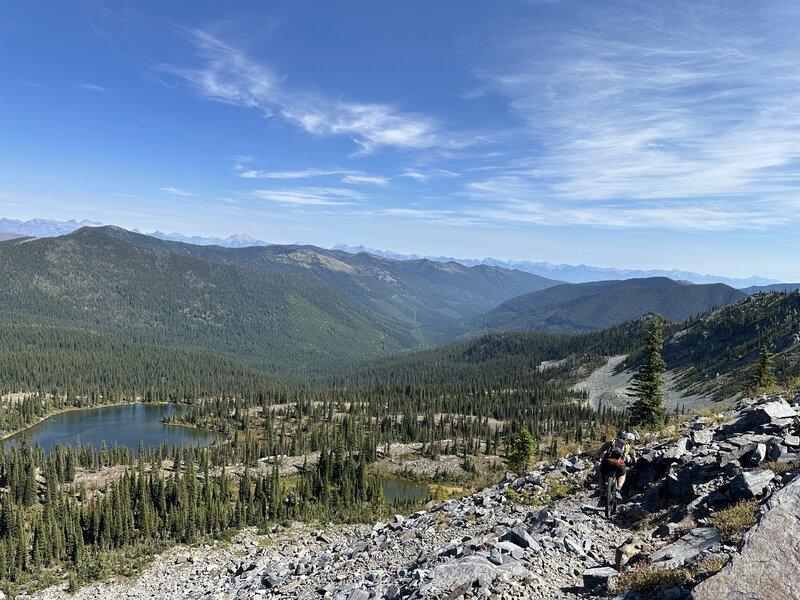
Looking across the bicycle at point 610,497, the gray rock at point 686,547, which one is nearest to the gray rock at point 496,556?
the gray rock at point 686,547

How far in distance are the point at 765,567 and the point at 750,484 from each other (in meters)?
8.59

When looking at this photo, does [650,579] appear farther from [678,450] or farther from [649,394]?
[649,394]

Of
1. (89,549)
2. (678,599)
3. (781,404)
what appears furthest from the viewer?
(89,549)

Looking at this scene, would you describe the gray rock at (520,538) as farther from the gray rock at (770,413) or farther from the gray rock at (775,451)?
the gray rock at (770,413)

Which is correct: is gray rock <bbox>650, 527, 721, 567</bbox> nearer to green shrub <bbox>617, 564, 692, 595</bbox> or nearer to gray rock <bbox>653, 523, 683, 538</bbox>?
green shrub <bbox>617, 564, 692, 595</bbox>

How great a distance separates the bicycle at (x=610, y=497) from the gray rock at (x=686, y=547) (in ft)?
20.4

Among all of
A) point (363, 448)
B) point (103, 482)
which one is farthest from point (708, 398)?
point (103, 482)

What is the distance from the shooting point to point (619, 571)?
57.1 ft

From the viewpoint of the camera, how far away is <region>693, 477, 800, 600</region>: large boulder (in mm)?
11969

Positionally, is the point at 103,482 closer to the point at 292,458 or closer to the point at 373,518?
the point at 292,458

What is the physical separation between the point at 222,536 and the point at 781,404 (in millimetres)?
87474

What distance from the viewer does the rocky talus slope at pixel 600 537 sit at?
1370cm

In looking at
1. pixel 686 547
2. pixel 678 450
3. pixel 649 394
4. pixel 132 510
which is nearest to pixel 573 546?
pixel 686 547

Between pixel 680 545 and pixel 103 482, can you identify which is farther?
pixel 103 482
